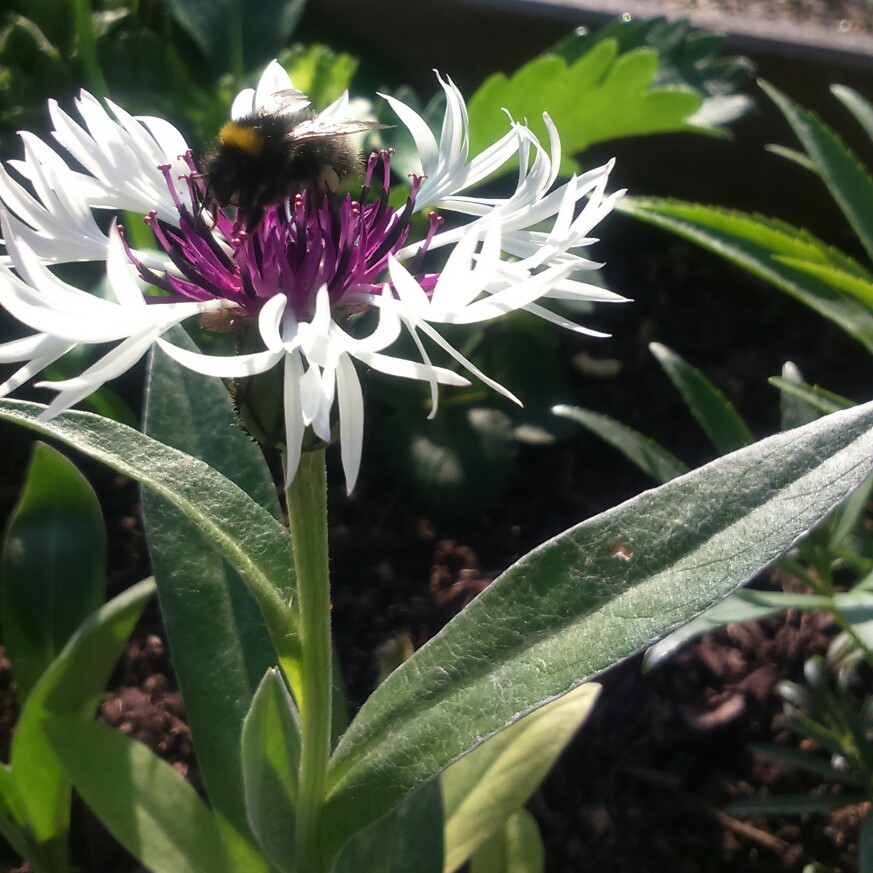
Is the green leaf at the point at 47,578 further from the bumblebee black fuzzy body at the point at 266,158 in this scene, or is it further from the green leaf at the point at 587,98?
the green leaf at the point at 587,98

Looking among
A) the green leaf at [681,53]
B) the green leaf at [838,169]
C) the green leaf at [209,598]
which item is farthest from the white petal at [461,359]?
the green leaf at [681,53]

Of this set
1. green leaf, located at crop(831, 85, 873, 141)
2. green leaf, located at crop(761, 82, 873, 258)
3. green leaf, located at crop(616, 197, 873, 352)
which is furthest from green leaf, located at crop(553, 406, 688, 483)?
green leaf, located at crop(831, 85, 873, 141)

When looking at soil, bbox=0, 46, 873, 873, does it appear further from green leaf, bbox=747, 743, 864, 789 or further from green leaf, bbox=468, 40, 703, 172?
green leaf, bbox=468, 40, 703, 172

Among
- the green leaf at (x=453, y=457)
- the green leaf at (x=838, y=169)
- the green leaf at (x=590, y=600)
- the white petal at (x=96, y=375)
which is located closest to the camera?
the white petal at (x=96, y=375)

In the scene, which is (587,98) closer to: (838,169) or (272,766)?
(838,169)

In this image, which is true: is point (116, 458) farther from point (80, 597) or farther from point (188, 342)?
point (80, 597)

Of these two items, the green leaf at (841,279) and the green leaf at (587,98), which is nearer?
the green leaf at (841,279)
